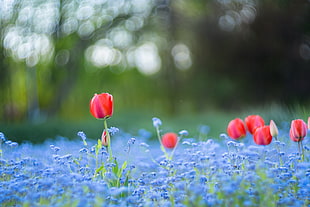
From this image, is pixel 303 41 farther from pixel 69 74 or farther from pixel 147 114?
pixel 69 74

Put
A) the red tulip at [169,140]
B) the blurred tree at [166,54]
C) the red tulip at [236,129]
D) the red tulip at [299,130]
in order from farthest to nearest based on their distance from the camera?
1. the blurred tree at [166,54]
2. the red tulip at [169,140]
3. the red tulip at [236,129]
4. the red tulip at [299,130]

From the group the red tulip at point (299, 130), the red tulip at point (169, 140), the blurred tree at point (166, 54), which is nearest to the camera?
the red tulip at point (299, 130)

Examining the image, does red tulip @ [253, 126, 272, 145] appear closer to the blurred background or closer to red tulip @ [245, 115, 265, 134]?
red tulip @ [245, 115, 265, 134]

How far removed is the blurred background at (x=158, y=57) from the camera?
10.0 metres

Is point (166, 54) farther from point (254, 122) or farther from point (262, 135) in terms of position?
point (262, 135)

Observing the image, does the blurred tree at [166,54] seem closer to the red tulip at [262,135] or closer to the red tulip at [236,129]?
the red tulip at [236,129]

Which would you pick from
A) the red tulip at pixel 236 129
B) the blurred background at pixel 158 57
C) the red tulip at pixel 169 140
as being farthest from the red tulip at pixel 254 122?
the blurred background at pixel 158 57

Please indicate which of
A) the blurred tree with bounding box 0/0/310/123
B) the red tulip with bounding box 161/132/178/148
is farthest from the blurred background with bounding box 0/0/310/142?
the red tulip with bounding box 161/132/178/148

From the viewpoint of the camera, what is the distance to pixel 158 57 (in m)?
14.1

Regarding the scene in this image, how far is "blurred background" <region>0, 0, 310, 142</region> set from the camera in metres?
10.0

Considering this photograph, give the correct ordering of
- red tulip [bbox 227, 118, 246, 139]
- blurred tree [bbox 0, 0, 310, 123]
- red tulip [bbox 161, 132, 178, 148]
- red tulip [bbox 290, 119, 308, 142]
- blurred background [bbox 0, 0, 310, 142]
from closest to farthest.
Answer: red tulip [bbox 290, 119, 308, 142] < red tulip [bbox 227, 118, 246, 139] < red tulip [bbox 161, 132, 178, 148] < blurred background [bbox 0, 0, 310, 142] < blurred tree [bbox 0, 0, 310, 123]

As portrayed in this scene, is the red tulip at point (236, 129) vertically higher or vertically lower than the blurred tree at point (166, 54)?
lower

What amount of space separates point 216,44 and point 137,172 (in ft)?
37.3

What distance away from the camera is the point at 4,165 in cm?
301
